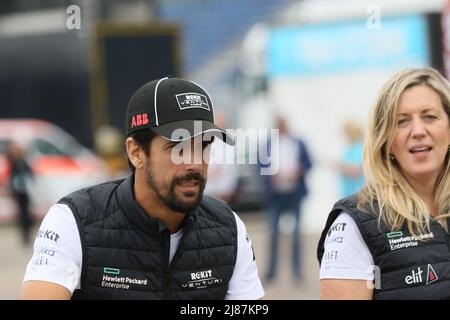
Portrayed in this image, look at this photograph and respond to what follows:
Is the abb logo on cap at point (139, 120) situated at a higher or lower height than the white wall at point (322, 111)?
lower

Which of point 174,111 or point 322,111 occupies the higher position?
point 322,111

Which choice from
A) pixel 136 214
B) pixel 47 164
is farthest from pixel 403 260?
pixel 47 164

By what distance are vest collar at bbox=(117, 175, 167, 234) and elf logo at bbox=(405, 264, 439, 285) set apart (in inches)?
31.5

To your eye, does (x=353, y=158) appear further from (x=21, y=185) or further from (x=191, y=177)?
(x=191, y=177)

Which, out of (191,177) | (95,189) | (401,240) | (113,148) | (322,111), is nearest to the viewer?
(191,177)

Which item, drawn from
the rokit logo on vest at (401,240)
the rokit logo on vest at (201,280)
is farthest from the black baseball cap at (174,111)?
the rokit logo on vest at (401,240)

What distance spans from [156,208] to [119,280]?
266 mm

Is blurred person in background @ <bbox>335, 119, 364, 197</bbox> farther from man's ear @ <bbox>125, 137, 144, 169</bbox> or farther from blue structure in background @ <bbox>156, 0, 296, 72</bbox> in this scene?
blue structure in background @ <bbox>156, 0, 296, 72</bbox>

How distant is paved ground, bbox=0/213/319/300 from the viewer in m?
9.98

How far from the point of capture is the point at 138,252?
125 inches

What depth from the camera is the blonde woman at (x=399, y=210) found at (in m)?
3.17

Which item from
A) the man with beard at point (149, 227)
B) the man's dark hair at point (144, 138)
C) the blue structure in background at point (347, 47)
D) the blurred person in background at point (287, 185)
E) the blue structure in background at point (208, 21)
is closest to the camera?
the man with beard at point (149, 227)

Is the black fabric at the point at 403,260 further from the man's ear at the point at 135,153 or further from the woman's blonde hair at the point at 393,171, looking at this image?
the man's ear at the point at 135,153

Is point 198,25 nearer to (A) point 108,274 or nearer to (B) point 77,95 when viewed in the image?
(B) point 77,95
